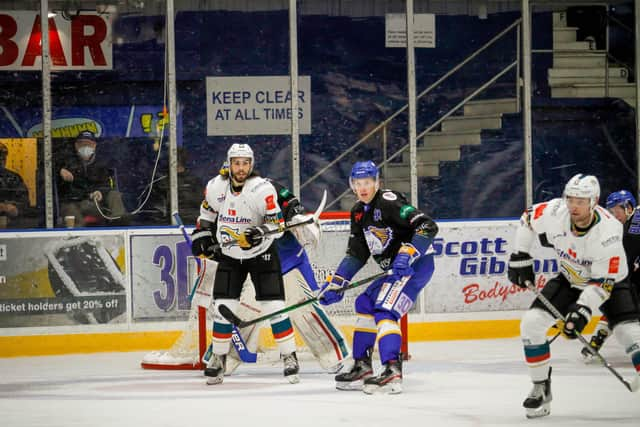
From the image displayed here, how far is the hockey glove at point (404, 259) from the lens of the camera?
5637 mm

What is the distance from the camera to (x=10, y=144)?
855 centimetres

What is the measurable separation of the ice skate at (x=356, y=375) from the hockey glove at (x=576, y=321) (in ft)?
4.44

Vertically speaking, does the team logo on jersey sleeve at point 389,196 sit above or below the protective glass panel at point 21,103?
below

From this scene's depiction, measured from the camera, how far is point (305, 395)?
565 cm

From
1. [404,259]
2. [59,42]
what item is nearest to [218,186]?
[404,259]

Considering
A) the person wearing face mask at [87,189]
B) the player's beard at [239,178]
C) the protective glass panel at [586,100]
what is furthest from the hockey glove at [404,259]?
the protective glass panel at [586,100]

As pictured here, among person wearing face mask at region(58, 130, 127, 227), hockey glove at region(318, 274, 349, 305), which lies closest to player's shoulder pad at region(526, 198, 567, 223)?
hockey glove at region(318, 274, 349, 305)

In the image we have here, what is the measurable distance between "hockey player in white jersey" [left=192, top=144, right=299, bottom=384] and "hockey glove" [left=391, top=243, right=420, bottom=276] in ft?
2.44

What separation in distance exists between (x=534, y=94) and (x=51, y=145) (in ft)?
13.5

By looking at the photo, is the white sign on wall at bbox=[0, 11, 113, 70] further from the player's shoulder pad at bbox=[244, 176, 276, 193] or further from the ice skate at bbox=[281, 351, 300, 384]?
the ice skate at bbox=[281, 351, 300, 384]

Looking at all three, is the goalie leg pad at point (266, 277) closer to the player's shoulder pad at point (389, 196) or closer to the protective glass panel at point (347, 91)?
the player's shoulder pad at point (389, 196)

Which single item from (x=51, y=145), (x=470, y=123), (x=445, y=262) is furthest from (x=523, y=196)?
(x=51, y=145)

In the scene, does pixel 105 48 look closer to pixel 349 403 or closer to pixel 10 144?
pixel 10 144

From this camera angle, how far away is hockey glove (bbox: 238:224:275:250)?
598 cm
